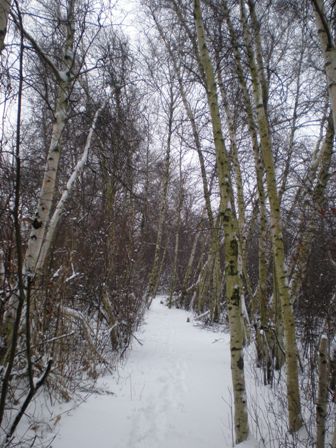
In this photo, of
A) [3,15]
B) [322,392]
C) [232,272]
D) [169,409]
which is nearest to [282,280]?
[232,272]

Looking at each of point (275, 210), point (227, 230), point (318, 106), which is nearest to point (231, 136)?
point (318, 106)

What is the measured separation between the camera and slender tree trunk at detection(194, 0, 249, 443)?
2846mm

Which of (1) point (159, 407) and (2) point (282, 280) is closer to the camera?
(2) point (282, 280)

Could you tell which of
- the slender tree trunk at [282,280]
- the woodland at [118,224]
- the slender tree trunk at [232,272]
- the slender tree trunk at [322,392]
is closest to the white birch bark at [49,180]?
the woodland at [118,224]

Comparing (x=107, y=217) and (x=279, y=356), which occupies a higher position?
Result: (x=107, y=217)

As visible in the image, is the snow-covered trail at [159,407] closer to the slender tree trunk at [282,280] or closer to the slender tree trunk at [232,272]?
the slender tree trunk at [232,272]

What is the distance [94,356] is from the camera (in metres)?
4.54

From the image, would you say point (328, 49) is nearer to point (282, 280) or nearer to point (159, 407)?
point (282, 280)

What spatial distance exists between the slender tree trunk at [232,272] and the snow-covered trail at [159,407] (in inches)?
16.7

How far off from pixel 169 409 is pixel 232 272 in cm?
191

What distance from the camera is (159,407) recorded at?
147 inches

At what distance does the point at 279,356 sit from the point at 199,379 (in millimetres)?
1253

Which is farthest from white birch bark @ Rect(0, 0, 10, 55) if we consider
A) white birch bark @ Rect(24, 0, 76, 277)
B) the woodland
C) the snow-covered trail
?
the snow-covered trail

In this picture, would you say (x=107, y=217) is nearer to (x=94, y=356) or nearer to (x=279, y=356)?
(x=94, y=356)
